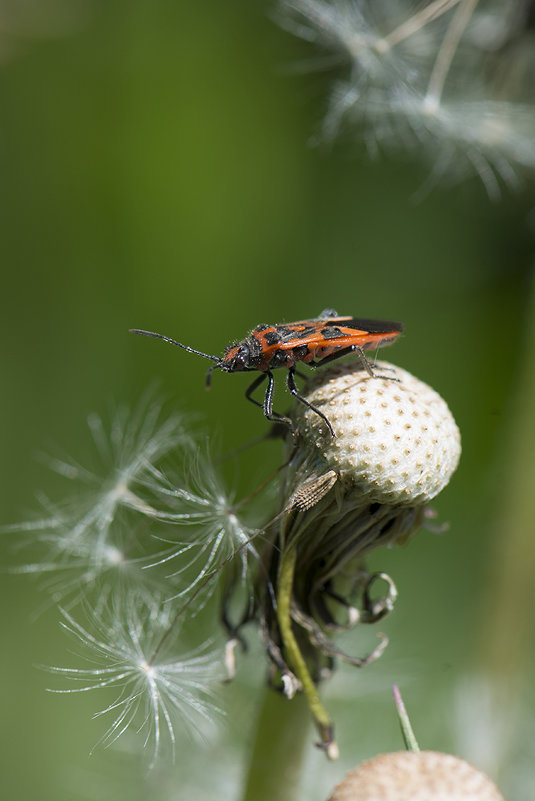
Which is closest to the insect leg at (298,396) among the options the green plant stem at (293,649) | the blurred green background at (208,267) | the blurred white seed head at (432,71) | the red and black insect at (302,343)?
the red and black insect at (302,343)

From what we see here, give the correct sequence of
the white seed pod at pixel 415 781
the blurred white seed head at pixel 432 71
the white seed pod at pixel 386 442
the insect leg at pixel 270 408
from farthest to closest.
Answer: the blurred white seed head at pixel 432 71 < the insect leg at pixel 270 408 < the white seed pod at pixel 386 442 < the white seed pod at pixel 415 781

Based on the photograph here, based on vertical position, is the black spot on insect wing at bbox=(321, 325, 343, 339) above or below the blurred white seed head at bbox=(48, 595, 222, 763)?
above

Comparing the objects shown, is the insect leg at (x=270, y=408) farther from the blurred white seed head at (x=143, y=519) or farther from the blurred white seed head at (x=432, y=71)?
the blurred white seed head at (x=432, y=71)

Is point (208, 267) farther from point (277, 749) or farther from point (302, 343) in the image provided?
point (277, 749)

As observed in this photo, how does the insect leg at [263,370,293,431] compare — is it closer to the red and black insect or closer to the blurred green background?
the red and black insect

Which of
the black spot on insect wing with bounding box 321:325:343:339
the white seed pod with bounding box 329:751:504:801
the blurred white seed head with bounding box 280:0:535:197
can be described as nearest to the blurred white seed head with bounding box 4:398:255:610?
the black spot on insect wing with bounding box 321:325:343:339
